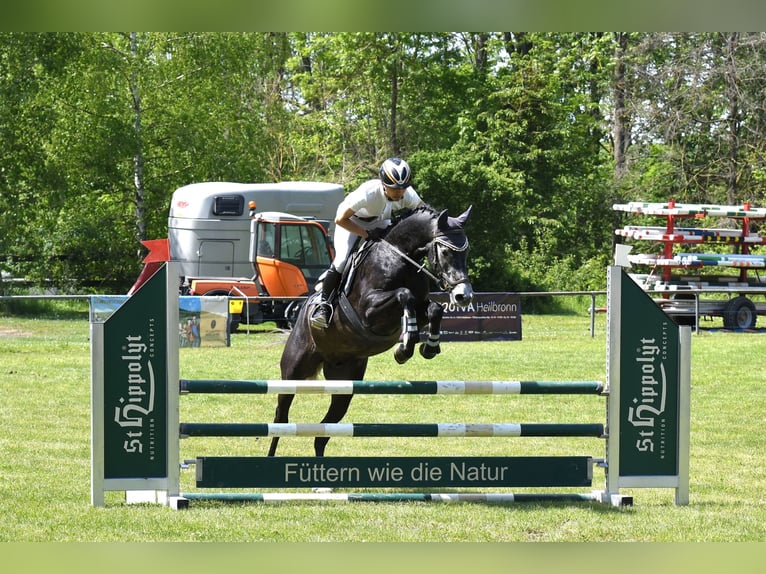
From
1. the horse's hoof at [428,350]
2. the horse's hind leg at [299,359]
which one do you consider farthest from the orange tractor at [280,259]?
the horse's hoof at [428,350]

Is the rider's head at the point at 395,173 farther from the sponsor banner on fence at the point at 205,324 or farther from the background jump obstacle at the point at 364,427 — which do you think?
the sponsor banner on fence at the point at 205,324

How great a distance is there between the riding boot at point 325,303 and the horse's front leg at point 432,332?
0.73 m

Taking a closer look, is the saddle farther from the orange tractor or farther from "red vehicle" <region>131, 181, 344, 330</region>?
"red vehicle" <region>131, 181, 344, 330</region>

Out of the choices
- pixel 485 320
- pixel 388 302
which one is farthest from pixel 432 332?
pixel 485 320

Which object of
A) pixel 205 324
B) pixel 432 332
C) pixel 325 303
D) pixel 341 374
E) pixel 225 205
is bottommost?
pixel 205 324

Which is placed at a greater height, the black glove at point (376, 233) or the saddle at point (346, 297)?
the black glove at point (376, 233)

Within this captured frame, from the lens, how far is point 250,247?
22703 millimetres

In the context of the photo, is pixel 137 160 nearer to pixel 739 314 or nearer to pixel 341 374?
pixel 739 314

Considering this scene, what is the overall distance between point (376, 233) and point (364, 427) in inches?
61.8

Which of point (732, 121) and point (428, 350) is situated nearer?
point (428, 350)

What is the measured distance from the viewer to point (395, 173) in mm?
6961

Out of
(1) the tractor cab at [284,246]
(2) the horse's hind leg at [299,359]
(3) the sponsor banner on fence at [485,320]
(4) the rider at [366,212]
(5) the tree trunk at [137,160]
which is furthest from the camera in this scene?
(5) the tree trunk at [137,160]

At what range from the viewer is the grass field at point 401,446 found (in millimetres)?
5902

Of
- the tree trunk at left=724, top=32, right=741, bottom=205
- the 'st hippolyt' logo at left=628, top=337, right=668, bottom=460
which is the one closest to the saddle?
the 'st hippolyt' logo at left=628, top=337, right=668, bottom=460
